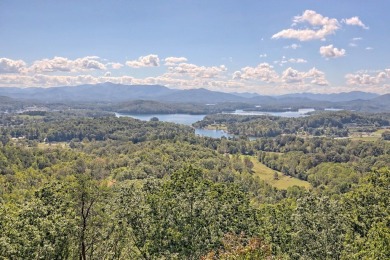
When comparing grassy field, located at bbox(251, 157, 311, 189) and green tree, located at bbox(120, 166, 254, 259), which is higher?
green tree, located at bbox(120, 166, 254, 259)

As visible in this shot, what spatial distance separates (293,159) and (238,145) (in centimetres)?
4686

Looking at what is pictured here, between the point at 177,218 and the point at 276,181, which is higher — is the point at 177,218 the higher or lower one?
the higher one

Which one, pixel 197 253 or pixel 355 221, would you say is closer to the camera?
pixel 197 253

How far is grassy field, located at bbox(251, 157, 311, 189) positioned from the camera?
129m

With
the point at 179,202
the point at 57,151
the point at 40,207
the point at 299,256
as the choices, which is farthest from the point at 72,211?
the point at 57,151

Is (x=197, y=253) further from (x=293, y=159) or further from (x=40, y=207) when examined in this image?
(x=293, y=159)

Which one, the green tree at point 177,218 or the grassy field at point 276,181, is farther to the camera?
the grassy field at point 276,181

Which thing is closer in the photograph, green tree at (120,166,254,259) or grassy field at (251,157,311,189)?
green tree at (120,166,254,259)

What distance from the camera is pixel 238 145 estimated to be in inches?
7844

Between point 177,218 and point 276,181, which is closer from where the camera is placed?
point 177,218

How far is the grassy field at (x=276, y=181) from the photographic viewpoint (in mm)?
128988

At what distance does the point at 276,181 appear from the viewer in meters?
135

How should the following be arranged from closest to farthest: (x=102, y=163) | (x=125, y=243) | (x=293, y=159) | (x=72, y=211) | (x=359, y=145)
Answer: (x=72, y=211) < (x=125, y=243) < (x=102, y=163) < (x=293, y=159) < (x=359, y=145)

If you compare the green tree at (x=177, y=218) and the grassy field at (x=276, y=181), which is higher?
the green tree at (x=177, y=218)
